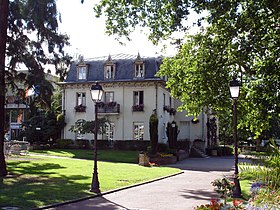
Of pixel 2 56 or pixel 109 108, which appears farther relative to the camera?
pixel 109 108

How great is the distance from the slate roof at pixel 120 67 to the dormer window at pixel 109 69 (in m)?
0.36

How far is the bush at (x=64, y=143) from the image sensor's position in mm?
38312

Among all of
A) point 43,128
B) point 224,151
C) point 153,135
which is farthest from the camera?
point 224,151

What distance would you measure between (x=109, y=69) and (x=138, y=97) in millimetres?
4654

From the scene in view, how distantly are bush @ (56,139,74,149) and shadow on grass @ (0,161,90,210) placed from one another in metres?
19.9

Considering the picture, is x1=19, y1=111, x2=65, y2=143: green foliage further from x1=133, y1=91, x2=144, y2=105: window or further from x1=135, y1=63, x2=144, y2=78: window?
x1=135, y1=63, x2=144, y2=78: window

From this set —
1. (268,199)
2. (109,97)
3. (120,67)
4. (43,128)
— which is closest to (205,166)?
(109,97)

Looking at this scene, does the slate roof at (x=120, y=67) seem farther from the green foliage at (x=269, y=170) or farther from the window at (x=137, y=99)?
the green foliage at (x=269, y=170)

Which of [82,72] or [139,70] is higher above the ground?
[82,72]

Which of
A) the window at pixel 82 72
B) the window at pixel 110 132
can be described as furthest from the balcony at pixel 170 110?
the window at pixel 82 72

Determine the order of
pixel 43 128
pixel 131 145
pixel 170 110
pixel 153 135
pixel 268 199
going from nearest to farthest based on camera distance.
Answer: pixel 268 199 → pixel 153 135 → pixel 131 145 → pixel 43 128 → pixel 170 110

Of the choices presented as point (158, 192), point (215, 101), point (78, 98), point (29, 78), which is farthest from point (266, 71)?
point (78, 98)

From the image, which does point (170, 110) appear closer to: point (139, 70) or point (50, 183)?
point (139, 70)

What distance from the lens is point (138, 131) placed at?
37.7m
